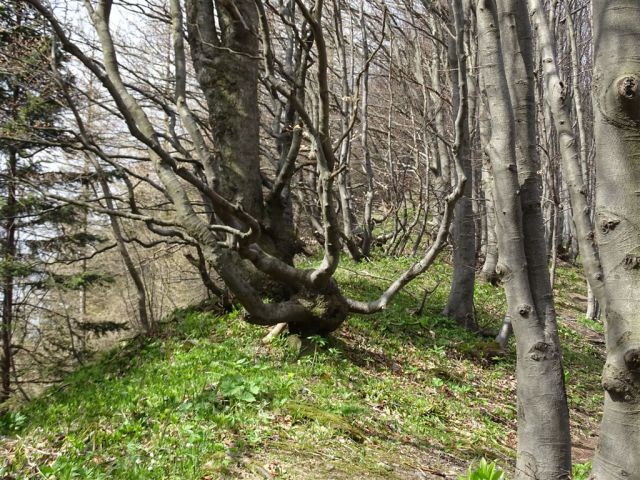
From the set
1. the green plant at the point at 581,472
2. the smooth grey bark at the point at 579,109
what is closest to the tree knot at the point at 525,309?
the green plant at the point at 581,472

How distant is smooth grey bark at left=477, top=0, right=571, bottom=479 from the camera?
9.02ft

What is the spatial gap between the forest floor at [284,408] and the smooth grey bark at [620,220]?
1655mm

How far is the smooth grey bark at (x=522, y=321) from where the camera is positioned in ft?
9.02

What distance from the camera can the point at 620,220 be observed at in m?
1.95

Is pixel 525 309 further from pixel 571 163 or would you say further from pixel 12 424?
pixel 12 424

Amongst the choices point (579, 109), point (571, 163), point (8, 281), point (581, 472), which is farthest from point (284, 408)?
point (579, 109)

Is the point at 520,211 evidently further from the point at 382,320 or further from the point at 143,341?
the point at 143,341

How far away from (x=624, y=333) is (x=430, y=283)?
8693 millimetres

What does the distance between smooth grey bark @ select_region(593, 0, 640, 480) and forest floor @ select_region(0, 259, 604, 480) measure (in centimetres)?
165

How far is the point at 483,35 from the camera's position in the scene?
3.10 meters

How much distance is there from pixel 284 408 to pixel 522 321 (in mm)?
2037

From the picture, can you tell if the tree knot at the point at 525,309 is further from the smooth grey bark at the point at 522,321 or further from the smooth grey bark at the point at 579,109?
the smooth grey bark at the point at 579,109

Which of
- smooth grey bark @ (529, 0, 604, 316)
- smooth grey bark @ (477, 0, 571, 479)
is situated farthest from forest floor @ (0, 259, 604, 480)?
smooth grey bark @ (529, 0, 604, 316)

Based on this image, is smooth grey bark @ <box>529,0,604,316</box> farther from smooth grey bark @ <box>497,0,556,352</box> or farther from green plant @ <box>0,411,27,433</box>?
green plant @ <box>0,411,27,433</box>
